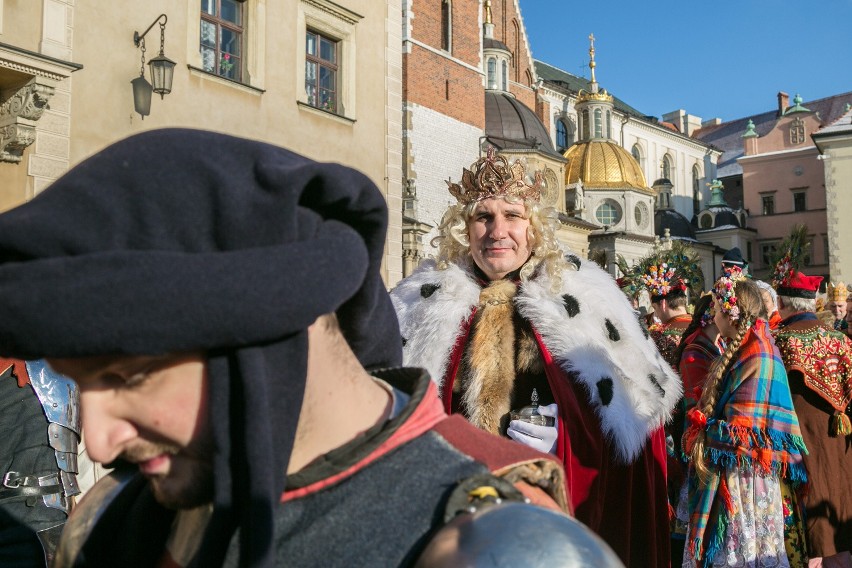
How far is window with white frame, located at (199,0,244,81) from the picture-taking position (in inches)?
467

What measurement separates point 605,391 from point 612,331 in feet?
1.13

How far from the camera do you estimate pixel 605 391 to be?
147 inches

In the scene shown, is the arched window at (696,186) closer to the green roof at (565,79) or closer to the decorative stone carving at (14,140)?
the green roof at (565,79)

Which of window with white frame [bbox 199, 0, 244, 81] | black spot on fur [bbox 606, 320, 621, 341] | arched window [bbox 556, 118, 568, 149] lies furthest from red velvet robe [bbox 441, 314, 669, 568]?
arched window [bbox 556, 118, 568, 149]

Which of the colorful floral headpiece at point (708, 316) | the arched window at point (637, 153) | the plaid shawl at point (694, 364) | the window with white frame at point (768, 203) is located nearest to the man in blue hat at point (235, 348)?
the plaid shawl at point (694, 364)

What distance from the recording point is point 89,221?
1.02 meters

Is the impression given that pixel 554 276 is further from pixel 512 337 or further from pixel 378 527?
pixel 378 527

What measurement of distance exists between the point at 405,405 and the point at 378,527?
224 mm

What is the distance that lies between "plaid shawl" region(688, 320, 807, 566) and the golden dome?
4203 cm

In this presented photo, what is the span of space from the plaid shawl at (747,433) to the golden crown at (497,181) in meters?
1.96

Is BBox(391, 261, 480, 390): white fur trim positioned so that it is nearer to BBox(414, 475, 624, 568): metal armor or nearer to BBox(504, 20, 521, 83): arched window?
BBox(414, 475, 624, 568): metal armor

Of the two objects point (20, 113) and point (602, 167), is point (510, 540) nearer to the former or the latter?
point (20, 113)

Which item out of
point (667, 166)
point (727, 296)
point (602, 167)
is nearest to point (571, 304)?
point (727, 296)

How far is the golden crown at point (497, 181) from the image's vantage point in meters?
4.15
